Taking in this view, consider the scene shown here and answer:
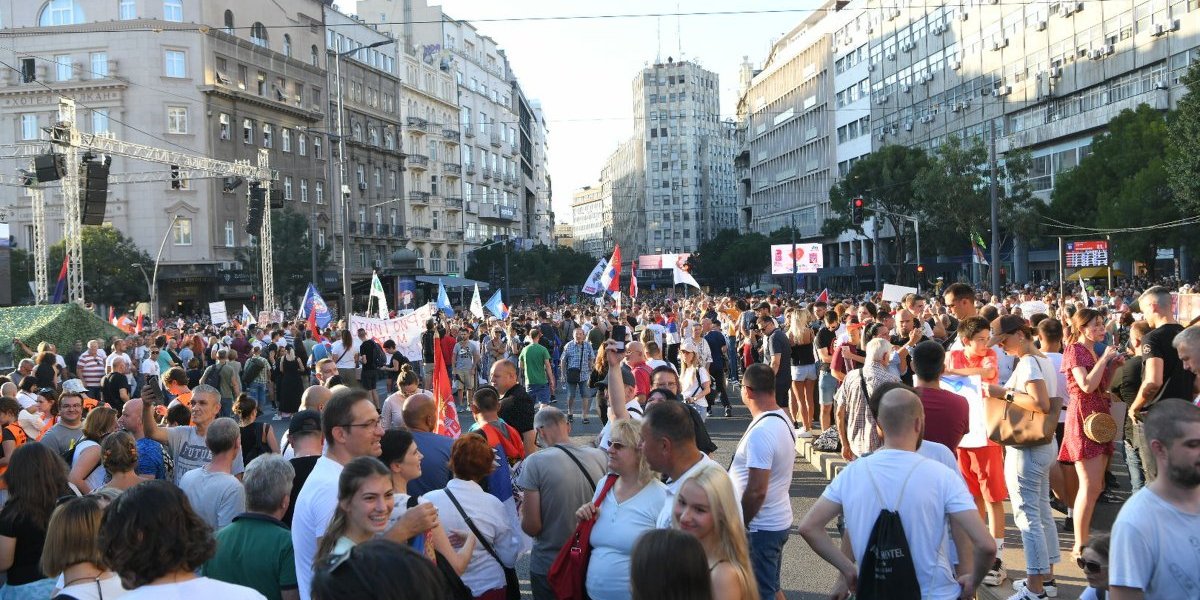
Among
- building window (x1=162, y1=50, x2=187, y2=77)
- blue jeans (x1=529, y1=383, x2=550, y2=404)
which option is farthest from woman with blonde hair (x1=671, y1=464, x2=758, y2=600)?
building window (x1=162, y1=50, x2=187, y2=77)

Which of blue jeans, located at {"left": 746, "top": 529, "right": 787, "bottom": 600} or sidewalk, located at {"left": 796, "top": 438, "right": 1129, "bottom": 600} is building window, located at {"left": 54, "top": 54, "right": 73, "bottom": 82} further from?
blue jeans, located at {"left": 746, "top": 529, "right": 787, "bottom": 600}

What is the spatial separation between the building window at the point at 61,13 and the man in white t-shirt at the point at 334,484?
6033 cm

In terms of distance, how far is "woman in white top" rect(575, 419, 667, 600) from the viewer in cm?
483

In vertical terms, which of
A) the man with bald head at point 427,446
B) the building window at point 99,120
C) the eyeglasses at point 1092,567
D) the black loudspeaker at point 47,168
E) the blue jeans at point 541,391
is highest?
the building window at point 99,120

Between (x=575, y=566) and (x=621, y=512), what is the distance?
0.32 meters

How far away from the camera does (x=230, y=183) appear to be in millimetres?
36812

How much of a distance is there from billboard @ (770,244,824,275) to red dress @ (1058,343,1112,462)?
1547 inches

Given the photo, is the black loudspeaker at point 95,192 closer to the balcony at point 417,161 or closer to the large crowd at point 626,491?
the large crowd at point 626,491

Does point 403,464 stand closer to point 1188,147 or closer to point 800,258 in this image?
point 1188,147

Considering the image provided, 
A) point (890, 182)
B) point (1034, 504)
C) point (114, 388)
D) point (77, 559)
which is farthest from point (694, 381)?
point (890, 182)

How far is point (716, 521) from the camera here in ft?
13.2

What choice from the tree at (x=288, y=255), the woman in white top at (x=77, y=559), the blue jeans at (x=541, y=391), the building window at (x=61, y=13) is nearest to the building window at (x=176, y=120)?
the tree at (x=288, y=255)

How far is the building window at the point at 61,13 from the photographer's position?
58.1m

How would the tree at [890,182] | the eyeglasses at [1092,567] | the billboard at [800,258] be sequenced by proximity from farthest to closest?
1. the tree at [890,182]
2. the billboard at [800,258]
3. the eyeglasses at [1092,567]
